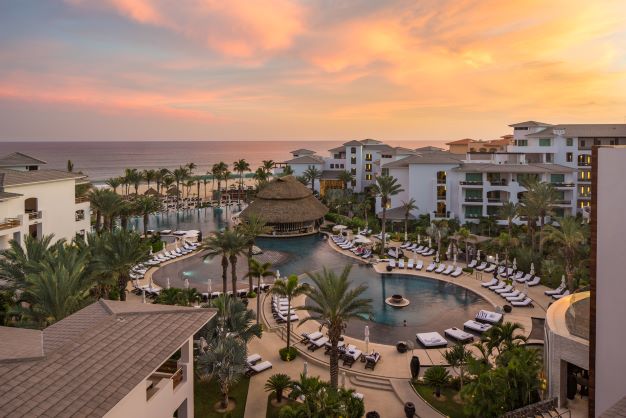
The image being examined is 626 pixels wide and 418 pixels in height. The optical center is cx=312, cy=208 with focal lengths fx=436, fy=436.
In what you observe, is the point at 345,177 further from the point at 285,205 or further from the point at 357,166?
the point at 285,205

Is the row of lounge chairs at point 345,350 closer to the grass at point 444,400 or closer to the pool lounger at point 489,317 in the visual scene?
the grass at point 444,400

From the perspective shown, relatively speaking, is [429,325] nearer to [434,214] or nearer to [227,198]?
[434,214]

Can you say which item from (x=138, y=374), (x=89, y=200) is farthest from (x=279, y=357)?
(x=89, y=200)

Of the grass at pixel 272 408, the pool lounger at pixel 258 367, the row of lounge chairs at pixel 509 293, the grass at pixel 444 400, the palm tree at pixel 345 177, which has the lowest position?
the grass at pixel 272 408

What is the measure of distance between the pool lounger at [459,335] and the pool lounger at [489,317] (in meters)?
2.21

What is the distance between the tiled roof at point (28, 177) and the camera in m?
32.9

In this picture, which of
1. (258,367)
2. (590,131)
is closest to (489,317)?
(258,367)

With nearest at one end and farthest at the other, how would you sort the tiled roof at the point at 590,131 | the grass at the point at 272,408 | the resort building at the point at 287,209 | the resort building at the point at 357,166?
the grass at the point at 272,408 < the resort building at the point at 287,209 < the tiled roof at the point at 590,131 < the resort building at the point at 357,166

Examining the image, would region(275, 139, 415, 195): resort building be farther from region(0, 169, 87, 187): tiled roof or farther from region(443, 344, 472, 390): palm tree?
region(443, 344, 472, 390): palm tree

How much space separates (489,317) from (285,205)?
35.2 metres

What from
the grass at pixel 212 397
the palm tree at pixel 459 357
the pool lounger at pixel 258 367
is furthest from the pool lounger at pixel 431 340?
the grass at pixel 212 397

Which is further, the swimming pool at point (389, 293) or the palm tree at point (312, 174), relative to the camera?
the palm tree at point (312, 174)

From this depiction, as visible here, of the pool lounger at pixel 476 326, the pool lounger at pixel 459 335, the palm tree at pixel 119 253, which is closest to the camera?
the palm tree at pixel 119 253

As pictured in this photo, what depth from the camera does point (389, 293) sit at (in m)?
34.5
